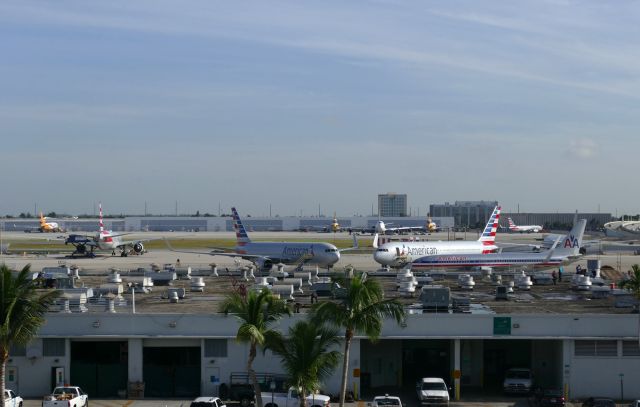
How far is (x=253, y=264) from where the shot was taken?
11681cm

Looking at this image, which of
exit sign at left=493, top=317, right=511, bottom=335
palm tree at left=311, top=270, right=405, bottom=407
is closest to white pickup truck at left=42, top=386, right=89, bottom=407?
palm tree at left=311, top=270, right=405, bottom=407

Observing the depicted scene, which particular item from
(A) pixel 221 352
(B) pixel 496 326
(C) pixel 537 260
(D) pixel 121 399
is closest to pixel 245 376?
(A) pixel 221 352

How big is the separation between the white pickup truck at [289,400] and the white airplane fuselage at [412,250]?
66556 millimetres

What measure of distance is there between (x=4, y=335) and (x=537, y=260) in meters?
79.0

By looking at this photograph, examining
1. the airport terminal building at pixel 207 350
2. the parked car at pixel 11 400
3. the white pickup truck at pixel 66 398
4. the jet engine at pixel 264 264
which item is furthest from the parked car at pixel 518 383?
the jet engine at pixel 264 264

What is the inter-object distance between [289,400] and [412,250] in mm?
72785

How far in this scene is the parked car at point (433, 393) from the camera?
43375 millimetres

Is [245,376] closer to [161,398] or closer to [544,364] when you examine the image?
[161,398]

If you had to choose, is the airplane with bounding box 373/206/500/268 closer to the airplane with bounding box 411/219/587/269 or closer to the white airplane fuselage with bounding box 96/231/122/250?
the airplane with bounding box 411/219/587/269

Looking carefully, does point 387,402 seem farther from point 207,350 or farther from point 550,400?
point 207,350

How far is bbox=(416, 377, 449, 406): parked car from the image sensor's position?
4338 centimetres

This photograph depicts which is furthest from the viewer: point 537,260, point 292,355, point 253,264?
point 253,264

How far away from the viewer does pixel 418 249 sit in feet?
375

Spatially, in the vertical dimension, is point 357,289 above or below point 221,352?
above
